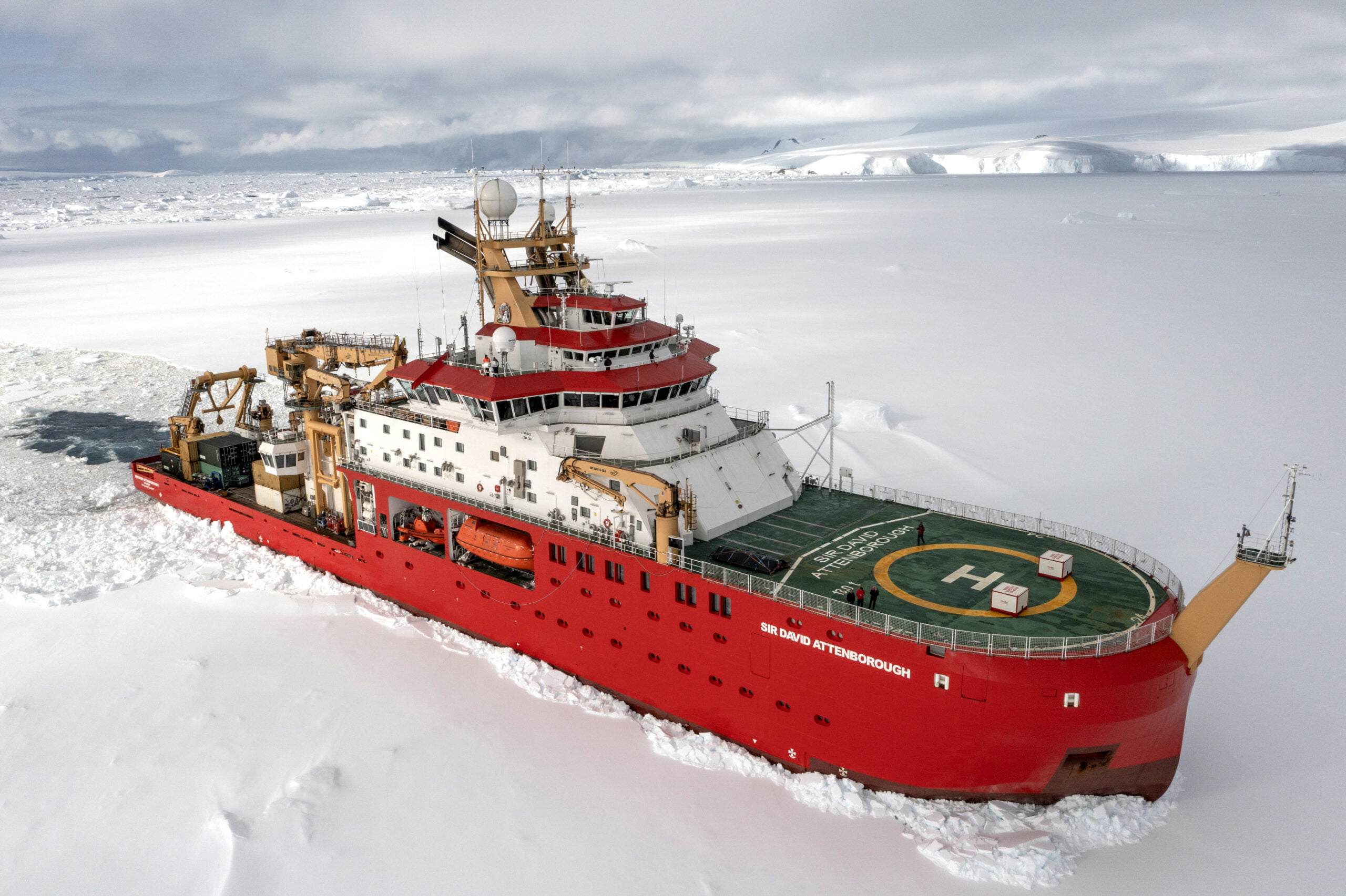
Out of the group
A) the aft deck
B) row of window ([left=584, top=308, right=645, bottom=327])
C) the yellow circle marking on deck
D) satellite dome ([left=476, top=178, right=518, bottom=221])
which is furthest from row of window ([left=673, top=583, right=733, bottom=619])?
satellite dome ([left=476, top=178, right=518, bottom=221])

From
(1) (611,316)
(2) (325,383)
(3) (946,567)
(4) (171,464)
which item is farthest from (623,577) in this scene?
(4) (171,464)

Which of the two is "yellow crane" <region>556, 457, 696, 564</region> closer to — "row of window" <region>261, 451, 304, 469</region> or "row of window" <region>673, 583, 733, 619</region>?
"row of window" <region>673, 583, 733, 619</region>

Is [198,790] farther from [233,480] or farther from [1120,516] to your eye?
[1120,516]

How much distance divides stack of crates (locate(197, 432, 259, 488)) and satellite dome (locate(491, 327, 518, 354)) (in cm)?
1536

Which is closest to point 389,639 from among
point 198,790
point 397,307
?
point 198,790

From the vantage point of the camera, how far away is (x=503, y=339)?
68.4 feet

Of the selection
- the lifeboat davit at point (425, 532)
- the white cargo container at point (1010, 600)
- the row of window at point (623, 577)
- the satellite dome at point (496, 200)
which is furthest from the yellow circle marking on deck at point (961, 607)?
the satellite dome at point (496, 200)

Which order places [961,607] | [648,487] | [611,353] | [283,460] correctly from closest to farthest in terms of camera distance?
[961,607] → [648,487] → [611,353] → [283,460]

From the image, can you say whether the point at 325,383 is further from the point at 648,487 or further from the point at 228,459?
the point at 648,487

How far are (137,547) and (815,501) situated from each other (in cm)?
2149

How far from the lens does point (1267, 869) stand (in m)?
14.8

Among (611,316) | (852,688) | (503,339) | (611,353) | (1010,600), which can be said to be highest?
(611,316)

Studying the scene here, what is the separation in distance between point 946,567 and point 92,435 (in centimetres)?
3777

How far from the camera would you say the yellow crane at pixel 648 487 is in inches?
713
